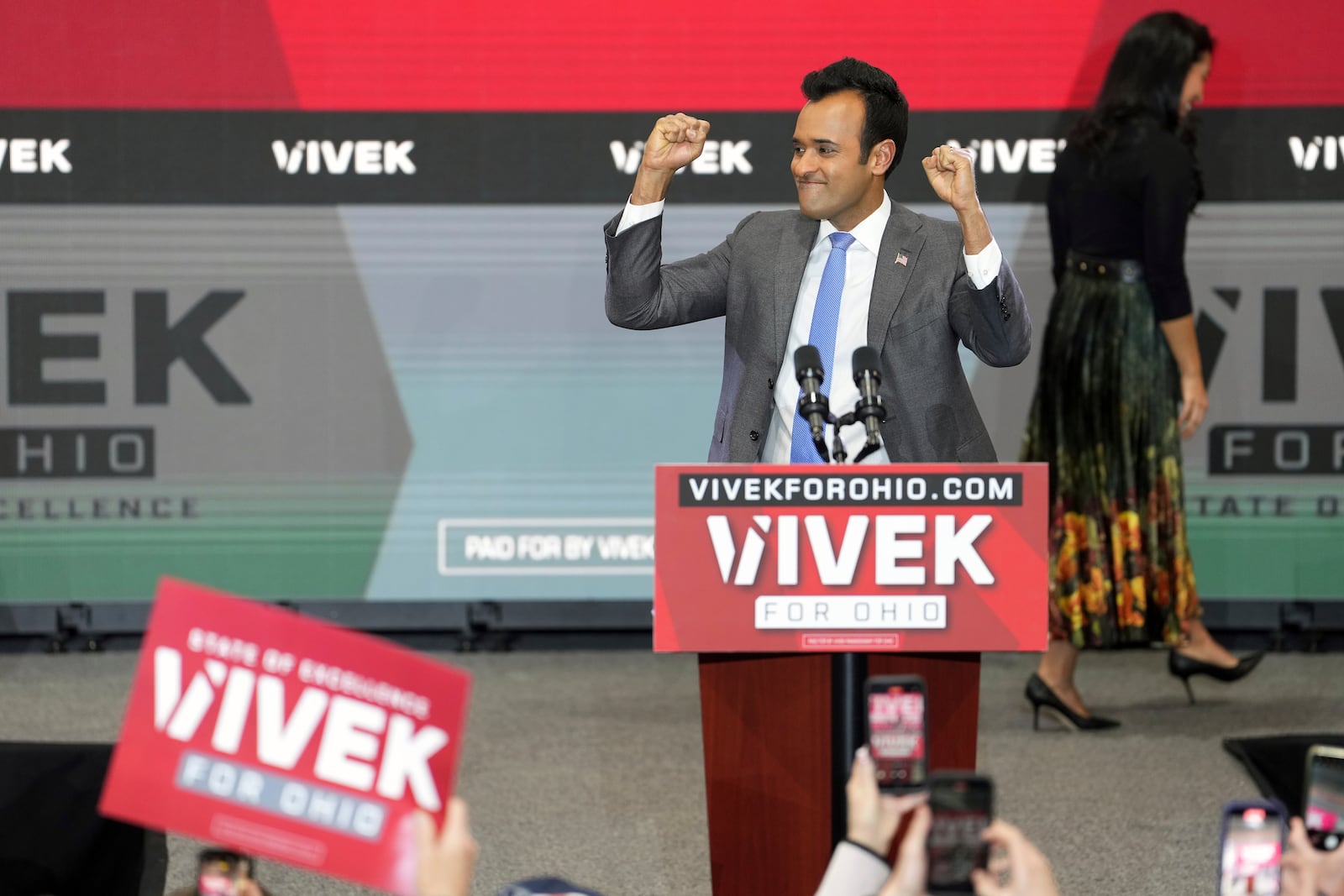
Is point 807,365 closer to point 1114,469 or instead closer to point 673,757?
point 673,757

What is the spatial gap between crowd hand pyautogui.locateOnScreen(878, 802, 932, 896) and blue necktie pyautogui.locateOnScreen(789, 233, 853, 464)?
3.46 ft

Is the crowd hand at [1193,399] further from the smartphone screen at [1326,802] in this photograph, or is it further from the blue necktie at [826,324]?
the smartphone screen at [1326,802]

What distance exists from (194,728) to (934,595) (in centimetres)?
92

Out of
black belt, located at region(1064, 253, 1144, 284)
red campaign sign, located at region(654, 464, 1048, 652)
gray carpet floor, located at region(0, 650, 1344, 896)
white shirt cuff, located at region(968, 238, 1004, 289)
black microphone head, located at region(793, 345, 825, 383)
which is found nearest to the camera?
red campaign sign, located at region(654, 464, 1048, 652)

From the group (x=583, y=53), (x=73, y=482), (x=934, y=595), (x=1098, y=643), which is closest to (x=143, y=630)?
(x=73, y=482)

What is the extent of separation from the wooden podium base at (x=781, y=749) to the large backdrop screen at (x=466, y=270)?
2.83m

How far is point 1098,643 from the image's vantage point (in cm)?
430

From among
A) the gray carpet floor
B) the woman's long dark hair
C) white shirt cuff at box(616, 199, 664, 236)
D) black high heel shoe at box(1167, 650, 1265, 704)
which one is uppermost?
the woman's long dark hair

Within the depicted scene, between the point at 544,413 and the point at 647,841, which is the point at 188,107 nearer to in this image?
the point at 544,413

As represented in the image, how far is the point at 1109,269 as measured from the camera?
430 cm

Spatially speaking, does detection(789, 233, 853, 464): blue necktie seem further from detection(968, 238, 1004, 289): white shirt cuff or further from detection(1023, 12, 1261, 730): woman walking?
detection(1023, 12, 1261, 730): woman walking

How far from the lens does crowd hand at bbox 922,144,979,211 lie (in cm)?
225

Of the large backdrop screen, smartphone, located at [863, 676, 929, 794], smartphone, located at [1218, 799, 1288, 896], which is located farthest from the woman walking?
smartphone, located at [1218, 799, 1288, 896]

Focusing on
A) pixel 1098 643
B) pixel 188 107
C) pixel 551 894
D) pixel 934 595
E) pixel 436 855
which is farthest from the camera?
pixel 188 107
